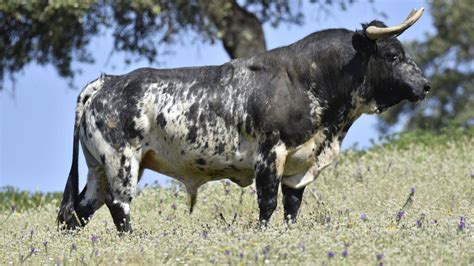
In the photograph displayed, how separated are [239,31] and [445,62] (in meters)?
27.6

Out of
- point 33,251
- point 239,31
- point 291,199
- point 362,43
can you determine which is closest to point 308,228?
point 291,199

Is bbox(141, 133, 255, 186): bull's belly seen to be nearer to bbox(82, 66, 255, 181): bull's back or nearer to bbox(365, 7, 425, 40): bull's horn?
bbox(82, 66, 255, 181): bull's back

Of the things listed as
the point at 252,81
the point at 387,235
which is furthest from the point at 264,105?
the point at 387,235

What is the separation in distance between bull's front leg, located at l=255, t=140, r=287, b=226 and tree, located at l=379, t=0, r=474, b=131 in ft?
115

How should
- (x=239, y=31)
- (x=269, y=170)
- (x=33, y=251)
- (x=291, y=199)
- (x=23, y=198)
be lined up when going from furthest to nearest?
(x=239, y=31)
(x=23, y=198)
(x=291, y=199)
(x=269, y=170)
(x=33, y=251)

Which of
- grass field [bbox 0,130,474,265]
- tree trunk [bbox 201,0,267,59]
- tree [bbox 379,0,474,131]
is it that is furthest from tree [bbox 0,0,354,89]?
tree [bbox 379,0,474,131]

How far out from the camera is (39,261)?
934 cm

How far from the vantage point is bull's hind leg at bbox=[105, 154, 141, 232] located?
11.3 m

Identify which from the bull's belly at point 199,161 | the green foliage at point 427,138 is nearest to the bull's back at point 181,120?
the bull's belly at point 199,161

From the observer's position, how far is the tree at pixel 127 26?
2217 centimetres

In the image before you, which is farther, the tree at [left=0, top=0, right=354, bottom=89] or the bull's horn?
the tree at [left=0, top=0, right=354, bottom=89]

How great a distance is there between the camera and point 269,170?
10.9 metres

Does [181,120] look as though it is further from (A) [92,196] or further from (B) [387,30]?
(B) [387,30]

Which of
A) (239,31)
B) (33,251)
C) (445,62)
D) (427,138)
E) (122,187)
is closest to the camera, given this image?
(33,251)
